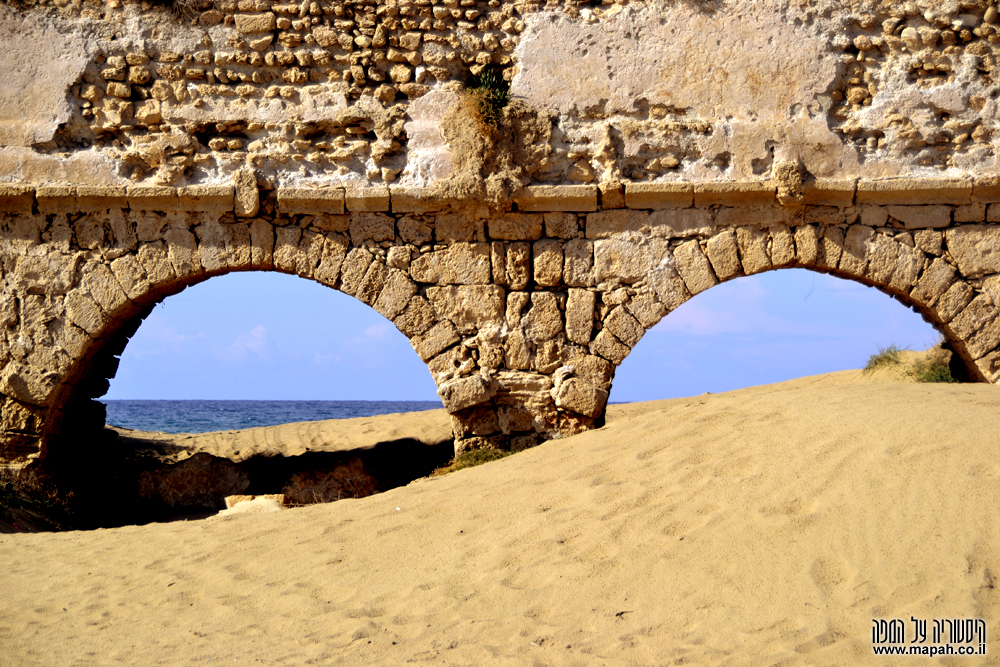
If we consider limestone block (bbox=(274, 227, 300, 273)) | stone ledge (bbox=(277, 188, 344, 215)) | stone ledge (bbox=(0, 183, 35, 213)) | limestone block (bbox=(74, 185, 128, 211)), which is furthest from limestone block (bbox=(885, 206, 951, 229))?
stone ledge (bbox=(0, 183, 35, 213))

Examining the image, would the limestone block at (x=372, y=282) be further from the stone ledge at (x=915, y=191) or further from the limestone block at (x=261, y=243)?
the stone ledge at (x=915, y=191)

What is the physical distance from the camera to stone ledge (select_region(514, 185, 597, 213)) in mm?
6188

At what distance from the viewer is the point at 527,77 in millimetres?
6375

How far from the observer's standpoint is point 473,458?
6.10 metres

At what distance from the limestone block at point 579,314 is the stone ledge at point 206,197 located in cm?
277

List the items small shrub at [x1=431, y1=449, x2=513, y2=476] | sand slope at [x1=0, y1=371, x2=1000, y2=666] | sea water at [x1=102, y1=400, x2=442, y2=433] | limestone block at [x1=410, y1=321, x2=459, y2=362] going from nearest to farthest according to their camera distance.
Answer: sand slope at [x1=0, y1=371, x2=1000, y2=666] < small shrub at [x1=431, y1=449, x2=513, y2=476] < limestone block at [x1=410, y1=321, x2=459, y2=362] < sea water at [x1=102, y1=400, x2=442, y2=433]

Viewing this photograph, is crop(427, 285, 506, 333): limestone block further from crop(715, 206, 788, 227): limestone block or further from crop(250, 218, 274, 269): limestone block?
crop(715, 206, 788, 227): limestone block

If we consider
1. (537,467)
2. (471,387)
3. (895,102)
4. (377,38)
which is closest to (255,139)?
(377,38)

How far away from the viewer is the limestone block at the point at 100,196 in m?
6.20

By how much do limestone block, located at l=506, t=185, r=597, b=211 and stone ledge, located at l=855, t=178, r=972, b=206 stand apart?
207cm

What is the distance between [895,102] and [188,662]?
621 centimetres

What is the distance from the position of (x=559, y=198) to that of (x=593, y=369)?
1.36m

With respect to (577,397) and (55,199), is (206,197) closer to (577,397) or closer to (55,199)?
(55,199)

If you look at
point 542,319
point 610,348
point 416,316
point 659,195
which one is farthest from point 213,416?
point 659,195
